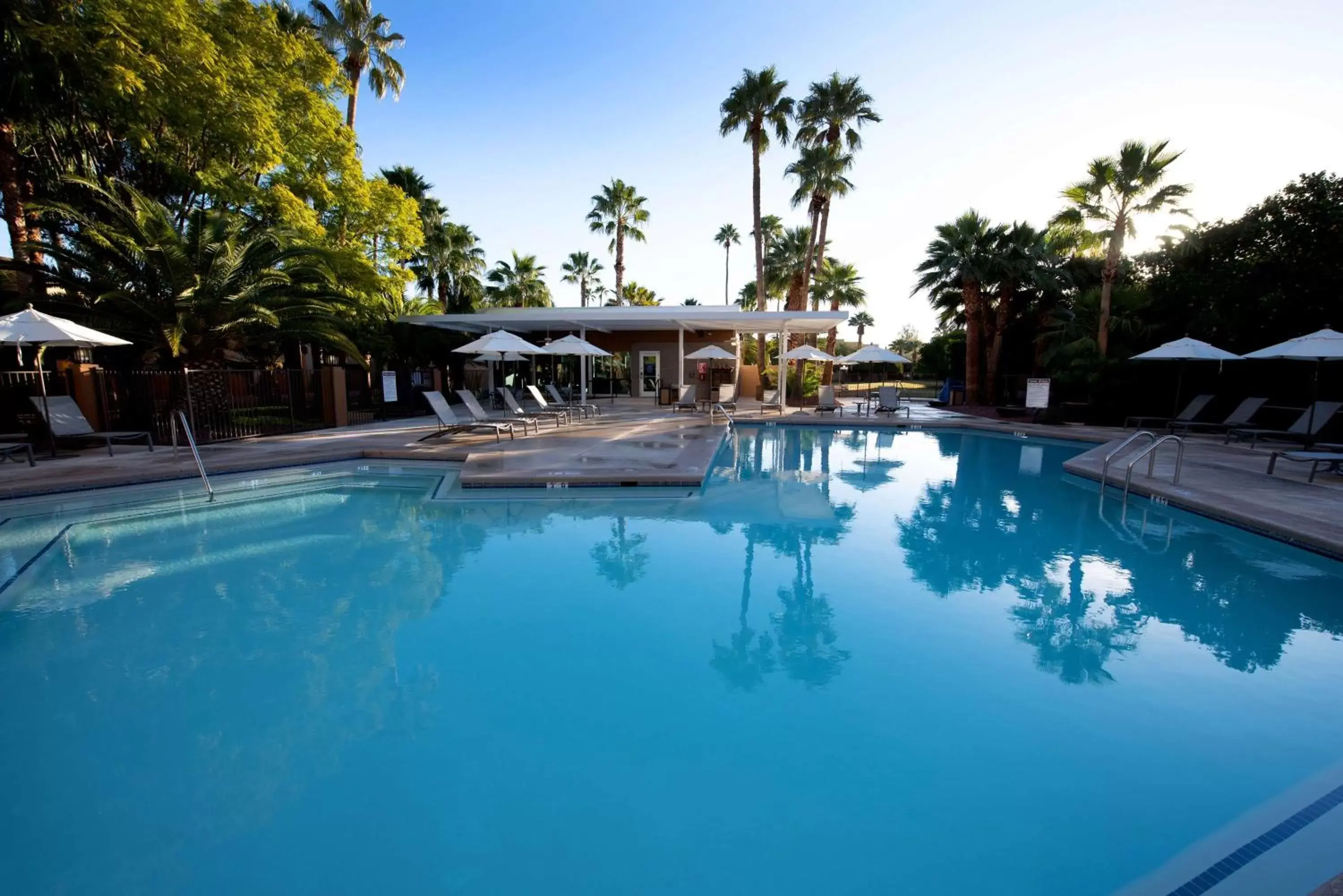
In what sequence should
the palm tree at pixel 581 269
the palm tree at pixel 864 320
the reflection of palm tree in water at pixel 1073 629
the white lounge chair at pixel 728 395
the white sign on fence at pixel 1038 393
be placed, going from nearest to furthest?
the reflection of palm tree in water at pixel 1073 629 < the white sign on fence at pixel 1038 393 < the white lounge chair at pixel 728 395 < the palm tree at pixel 581 269 < the palm tree at pixel 864 320

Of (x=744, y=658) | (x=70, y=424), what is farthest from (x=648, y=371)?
(x=744, y=658)

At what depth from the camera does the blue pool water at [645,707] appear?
243 cm

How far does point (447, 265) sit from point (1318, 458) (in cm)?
2826

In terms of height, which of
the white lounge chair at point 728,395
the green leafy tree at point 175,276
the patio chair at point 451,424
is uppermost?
the green leafy tree at point 175,276

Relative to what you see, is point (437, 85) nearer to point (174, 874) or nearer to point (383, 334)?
point (383, 334)

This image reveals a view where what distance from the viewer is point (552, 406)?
50.6 feet

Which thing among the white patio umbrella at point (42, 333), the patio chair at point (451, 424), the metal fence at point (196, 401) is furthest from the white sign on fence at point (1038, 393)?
the white patio umbrella at point (42, 333)

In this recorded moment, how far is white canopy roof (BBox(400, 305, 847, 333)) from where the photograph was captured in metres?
16.2

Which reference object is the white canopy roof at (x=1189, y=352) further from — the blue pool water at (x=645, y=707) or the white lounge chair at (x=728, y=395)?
the white lounge chair at (x=728, y=395)

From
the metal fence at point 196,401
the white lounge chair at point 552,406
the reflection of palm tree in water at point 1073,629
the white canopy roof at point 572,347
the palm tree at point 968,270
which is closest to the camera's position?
the reflection of palm tree in water at point 1073,629

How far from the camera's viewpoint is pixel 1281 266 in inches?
496

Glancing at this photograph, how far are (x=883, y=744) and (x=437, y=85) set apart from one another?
57.3ft

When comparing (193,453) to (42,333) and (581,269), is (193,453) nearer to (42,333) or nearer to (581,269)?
(42,333)

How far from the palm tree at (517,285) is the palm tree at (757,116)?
1526 centimetres
